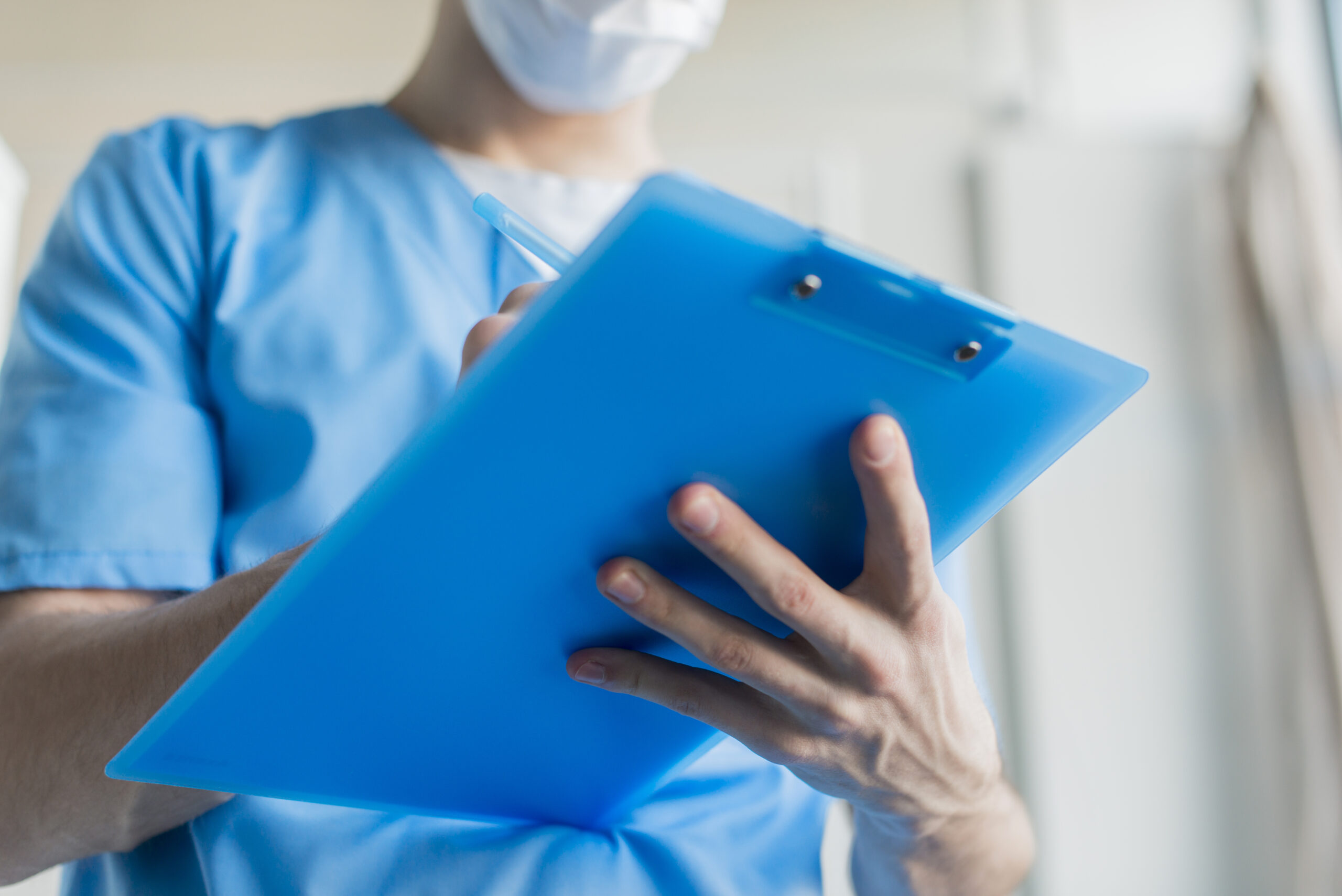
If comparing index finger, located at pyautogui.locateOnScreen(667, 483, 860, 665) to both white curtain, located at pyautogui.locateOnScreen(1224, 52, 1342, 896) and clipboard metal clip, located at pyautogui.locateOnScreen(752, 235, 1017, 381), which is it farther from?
white curtain, located at pyautogui.locateOnScreen(1224, 52, 1342, 896)

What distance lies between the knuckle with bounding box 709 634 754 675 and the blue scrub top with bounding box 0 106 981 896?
A: 20cm

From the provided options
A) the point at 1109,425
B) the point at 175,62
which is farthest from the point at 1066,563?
the point at 175,62

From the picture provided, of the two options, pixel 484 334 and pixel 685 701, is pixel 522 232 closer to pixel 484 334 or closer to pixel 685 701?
pixel 484 334

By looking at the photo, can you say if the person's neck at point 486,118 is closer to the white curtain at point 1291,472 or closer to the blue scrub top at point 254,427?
the blue scrub top at point 254,427

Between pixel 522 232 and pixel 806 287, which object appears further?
pixel 522 232

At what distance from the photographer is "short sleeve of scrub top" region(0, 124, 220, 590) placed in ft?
1.74

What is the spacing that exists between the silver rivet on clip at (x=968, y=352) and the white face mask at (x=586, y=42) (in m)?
0.51

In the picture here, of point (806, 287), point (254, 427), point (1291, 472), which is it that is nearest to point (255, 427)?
point (254, 427)

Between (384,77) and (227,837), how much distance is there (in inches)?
58.6

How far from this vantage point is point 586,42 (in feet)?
2.42

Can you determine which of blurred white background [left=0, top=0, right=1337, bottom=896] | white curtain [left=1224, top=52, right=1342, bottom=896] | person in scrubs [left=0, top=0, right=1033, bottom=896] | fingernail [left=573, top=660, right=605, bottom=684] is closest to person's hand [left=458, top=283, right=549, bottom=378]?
person in scrubs [left=0, top=0, right=1033, bottom=896]

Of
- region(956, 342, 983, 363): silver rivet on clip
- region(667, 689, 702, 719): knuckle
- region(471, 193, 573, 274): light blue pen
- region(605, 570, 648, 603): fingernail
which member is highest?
region(956, 342, 983, 363): silver rivet on clip

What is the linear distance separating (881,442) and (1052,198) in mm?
1555

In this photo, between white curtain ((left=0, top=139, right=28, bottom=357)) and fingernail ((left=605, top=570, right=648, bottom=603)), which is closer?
fingernail ((left=605, top=570, right=648, bottom=603))
